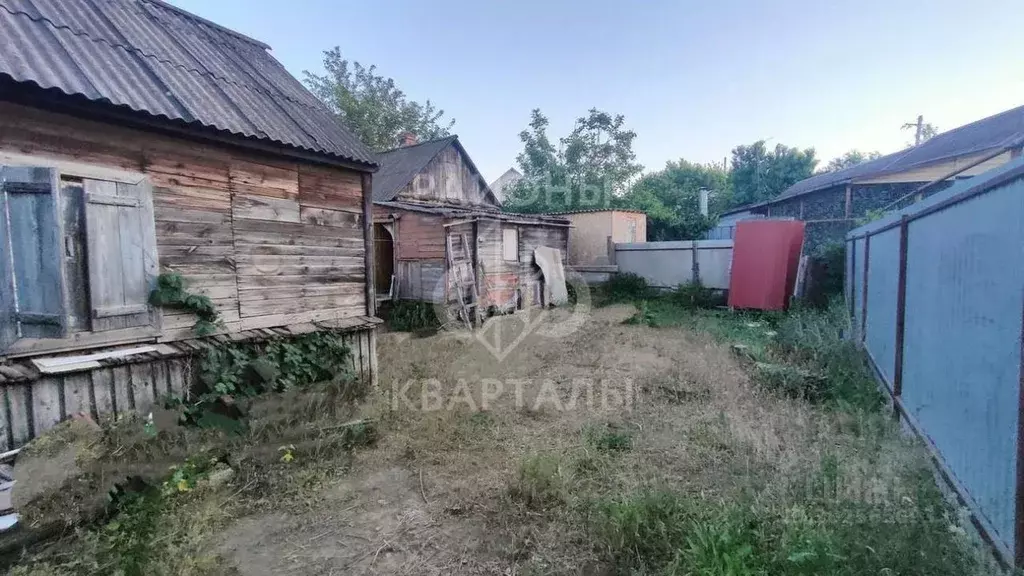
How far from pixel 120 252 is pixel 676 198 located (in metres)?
25.5

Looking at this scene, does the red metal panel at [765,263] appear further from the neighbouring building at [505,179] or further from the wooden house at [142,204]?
the neighbouring building at [505,179]

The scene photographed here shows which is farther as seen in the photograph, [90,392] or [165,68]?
[165,68]

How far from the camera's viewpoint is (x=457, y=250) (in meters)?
10.3

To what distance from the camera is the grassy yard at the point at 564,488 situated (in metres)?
2.44

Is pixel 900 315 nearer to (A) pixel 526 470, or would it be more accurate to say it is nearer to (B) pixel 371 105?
(A) pixel 526 470

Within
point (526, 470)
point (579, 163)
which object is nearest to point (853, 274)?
point (526, 470)

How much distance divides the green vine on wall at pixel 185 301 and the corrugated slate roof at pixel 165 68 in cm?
138

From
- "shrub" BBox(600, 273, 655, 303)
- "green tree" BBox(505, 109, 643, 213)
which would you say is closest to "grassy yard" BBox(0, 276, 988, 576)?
"shrub" BBox(600, 273, 655, 303)

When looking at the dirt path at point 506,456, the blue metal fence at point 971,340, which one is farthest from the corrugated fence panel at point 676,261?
the blue metal fence at point 971,340

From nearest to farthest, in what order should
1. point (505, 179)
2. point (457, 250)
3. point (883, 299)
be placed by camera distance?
1. point (883, 299)
2. point (457, 250)
3. point (505, 179)

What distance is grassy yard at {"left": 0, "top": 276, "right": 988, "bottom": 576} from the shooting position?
2.44 metres

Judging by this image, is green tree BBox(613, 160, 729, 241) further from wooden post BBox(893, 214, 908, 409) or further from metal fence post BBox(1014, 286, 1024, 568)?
metal fence post BBox(1014, 286, 1024, 568)

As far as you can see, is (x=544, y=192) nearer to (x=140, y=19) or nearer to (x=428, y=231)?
(x=428, y=231)

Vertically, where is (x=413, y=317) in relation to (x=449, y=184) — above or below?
below
